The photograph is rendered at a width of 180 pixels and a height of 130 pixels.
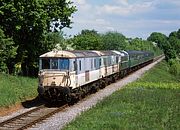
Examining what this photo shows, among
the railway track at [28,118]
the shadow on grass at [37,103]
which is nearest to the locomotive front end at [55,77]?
the railway track at [28,118]

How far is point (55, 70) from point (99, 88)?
1199cm

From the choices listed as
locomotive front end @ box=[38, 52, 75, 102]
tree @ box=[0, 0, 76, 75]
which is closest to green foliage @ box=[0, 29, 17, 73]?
tree @ box=[0, 0, 76, 75]

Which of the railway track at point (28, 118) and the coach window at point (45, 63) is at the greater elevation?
the coach window at point (45, 63)

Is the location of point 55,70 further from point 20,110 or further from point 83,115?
point 83,115

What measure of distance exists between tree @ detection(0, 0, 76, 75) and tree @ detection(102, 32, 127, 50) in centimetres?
5936

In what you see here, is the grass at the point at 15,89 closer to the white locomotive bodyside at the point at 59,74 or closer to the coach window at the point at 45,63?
the white locomotive bodyside at the point at 59,74

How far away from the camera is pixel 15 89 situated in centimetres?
2981

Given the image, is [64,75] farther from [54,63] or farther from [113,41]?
[113,41]

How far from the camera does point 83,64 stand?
3077 centimetres

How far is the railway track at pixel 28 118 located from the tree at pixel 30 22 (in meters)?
10.6

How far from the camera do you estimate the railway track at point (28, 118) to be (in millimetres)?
20266

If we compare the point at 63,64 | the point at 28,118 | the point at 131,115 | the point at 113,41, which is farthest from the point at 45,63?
the point at 113,41

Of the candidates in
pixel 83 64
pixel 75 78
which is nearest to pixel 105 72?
pixel 83 64

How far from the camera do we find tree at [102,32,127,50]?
337 feet
